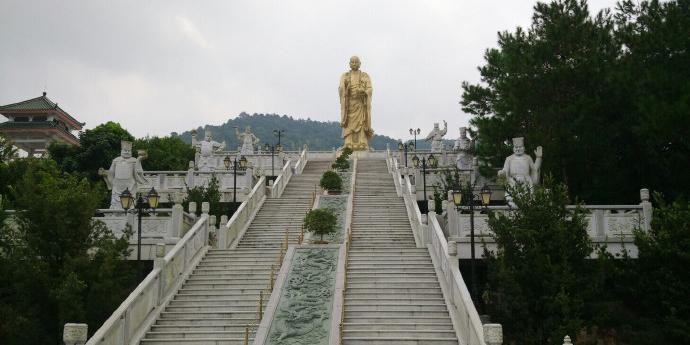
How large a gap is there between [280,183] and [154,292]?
13337 mm

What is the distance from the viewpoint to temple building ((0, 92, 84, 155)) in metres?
53.2

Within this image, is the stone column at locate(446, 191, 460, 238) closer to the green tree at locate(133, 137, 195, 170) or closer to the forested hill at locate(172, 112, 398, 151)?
the green tree at locate(133, 137, 195, 170)

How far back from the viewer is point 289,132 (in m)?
129

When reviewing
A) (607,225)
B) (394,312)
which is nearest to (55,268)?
(394,312)

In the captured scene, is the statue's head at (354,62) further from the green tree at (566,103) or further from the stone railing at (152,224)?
the stone railing at (152,224)

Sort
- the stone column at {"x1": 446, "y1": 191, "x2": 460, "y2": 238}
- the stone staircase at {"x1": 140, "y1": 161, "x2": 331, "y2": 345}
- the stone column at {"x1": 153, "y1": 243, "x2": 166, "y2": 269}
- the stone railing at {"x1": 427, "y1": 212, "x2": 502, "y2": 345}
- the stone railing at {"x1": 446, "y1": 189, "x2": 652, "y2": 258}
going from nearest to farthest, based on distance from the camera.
A: the stone railing at {"x1": 427, "y1": 212, "x2": 502, "y2": 345}
the stone staircase at {"x1": 140, "y1": 161, "x2": 331, "y2": 345}
the stone column at {"x1": 153, "y1": 243, "x2": 166, "y2": 269}
the stone railing at {"x1": 446, "y1": 189, "x2": 652, "y2": 258}
the stone column at {"x1": 446, "y1": 191, "x2": 460, "y2": 238}

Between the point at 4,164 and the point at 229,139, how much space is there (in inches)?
3167

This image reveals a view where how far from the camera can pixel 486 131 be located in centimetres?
2228

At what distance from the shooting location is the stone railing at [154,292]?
473 inches

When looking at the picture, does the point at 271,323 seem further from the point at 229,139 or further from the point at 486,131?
the point at 229,139

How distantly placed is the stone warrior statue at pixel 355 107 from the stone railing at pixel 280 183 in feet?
31.2

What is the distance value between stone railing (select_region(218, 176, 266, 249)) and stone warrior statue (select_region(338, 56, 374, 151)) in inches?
574

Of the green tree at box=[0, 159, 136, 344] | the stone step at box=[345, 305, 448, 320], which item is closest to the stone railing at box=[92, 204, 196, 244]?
the green tree at box=[0, 159, 136, 344]

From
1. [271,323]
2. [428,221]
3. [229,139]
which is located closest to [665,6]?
[428,221]
